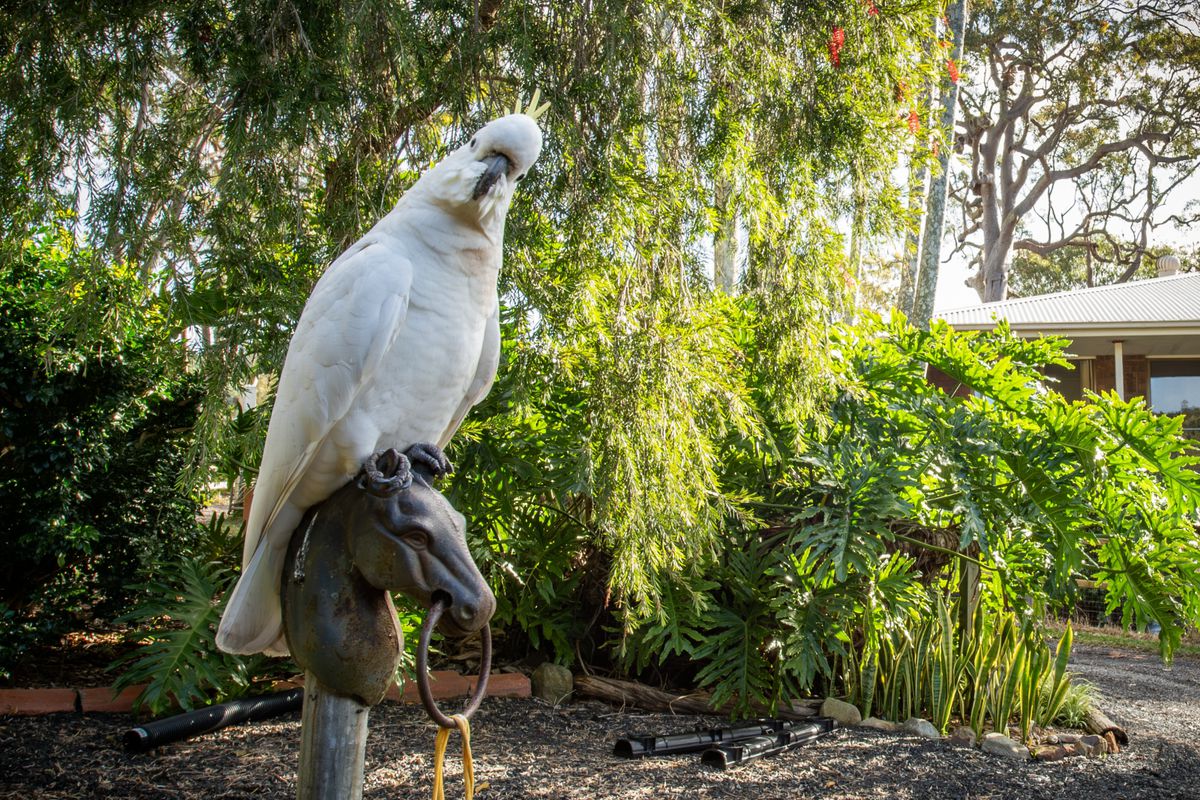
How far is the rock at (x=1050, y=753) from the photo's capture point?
457cm

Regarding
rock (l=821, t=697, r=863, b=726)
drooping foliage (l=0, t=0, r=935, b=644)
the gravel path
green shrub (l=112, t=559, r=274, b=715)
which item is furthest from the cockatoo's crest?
rock (l=821, t=697, r=863, b=726)

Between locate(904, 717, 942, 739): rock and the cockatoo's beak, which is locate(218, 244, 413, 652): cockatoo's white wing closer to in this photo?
the cockatoo's beak

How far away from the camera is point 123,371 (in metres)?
4.39

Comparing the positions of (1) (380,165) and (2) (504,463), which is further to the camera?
(2) (504,463)

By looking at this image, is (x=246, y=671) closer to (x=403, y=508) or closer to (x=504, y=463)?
(x=504, y=463)

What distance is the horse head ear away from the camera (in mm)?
1780

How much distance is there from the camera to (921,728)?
15.4ft

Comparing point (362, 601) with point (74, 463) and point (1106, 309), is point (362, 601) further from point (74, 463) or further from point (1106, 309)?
point (1106, 309)

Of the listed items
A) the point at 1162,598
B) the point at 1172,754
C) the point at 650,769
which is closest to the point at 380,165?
the point at 650,769

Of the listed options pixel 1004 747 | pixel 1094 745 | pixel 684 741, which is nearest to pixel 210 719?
pixel 684 741

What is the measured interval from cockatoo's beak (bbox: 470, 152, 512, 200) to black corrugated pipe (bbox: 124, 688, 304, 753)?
236cm

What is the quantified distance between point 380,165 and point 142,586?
Result: 7.48ft

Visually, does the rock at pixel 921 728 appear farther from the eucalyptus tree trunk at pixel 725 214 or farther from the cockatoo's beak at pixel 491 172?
the cockatoo's beak at pixel 491 172

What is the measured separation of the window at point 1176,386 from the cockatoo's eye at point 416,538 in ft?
49.1
